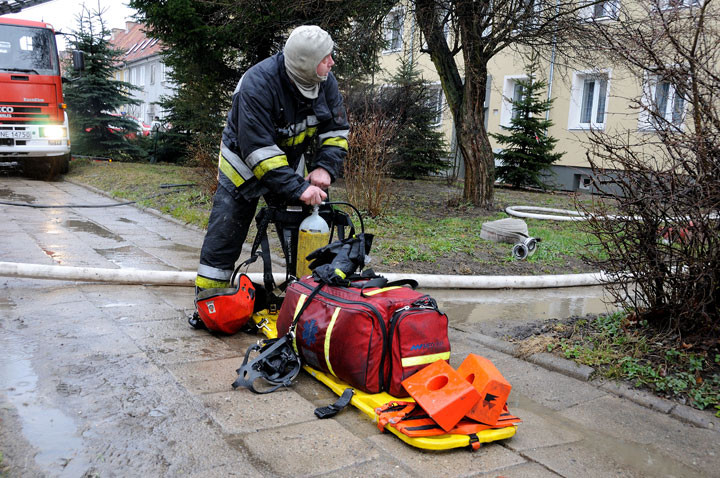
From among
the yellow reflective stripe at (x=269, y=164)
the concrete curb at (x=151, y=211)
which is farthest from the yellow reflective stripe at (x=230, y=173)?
the concrete curb at (x=151, y=211)

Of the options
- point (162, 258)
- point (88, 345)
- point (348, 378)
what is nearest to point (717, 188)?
point (348, 378)

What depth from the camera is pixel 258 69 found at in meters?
3.74

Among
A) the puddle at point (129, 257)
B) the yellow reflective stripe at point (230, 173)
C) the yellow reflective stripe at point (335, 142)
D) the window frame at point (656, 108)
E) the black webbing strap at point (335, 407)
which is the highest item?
the window frame at point (656, 108)

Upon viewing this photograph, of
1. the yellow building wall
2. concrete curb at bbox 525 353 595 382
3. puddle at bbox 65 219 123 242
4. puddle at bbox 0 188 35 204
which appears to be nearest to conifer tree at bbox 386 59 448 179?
the yellow building wall

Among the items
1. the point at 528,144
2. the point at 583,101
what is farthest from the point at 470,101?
the point at 583,101

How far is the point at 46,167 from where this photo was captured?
1481 centimetres

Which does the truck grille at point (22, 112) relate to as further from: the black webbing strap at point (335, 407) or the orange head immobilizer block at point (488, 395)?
the orange head immobilizer block at point (488, 395)

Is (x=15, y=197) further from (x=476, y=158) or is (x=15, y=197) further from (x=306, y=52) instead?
(x=306, y=52)

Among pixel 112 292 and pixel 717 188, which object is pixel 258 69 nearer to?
pixel 112 292

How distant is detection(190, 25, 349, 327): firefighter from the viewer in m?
3.63

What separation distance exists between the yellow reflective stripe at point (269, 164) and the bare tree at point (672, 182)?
6.08 ft

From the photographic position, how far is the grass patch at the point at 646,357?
317 centimetres

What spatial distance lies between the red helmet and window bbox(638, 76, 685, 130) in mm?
2651

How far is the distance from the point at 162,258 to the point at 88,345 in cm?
280
